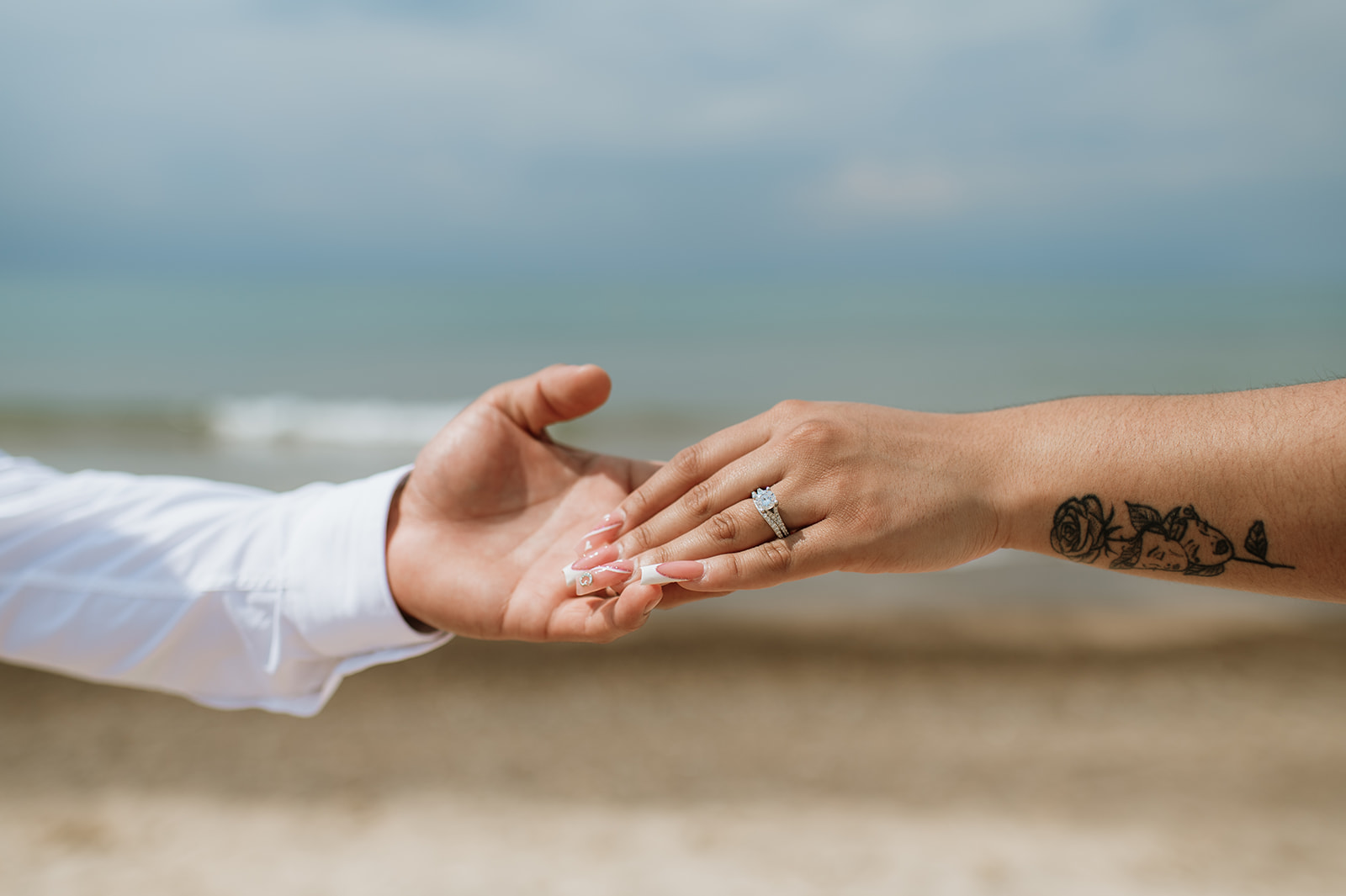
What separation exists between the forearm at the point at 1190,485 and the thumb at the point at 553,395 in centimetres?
86

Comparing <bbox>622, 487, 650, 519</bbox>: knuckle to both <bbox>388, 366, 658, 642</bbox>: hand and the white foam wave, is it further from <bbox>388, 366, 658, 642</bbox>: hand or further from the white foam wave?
the white foam wave

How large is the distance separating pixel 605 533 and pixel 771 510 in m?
0.39

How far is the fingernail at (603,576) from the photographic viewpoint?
65.8 inches

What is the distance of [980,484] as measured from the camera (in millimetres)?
1648

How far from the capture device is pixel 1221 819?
289 cm

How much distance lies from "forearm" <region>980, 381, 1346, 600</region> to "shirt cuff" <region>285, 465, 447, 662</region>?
1332 mm

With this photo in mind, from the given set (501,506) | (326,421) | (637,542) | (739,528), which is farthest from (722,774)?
(326,421)

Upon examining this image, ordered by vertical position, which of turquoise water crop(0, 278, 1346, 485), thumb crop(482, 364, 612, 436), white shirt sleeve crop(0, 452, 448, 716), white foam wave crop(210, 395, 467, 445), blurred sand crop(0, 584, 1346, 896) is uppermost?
turquoise water crop(0, 278, 1346, 485)

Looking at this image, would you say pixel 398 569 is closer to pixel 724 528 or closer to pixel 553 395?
pixel 553 395

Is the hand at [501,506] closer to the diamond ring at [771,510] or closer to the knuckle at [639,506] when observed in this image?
the knuckle at [639,506]

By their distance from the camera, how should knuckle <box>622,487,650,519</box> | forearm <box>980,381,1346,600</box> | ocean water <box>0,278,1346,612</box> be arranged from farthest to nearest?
ocean water <box>0,278,1346,612</box>
knuckle <box>622,487,650,519</box>
forearm <box>980,381,1346,600</box>

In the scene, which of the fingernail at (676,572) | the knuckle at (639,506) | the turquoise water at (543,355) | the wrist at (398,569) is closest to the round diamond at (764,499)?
the fingernail at (676,572)

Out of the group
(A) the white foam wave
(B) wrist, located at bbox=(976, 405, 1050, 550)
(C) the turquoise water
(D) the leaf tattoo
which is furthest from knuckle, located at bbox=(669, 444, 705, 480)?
(A) the white foam wave

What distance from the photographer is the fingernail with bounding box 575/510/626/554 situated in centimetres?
181
